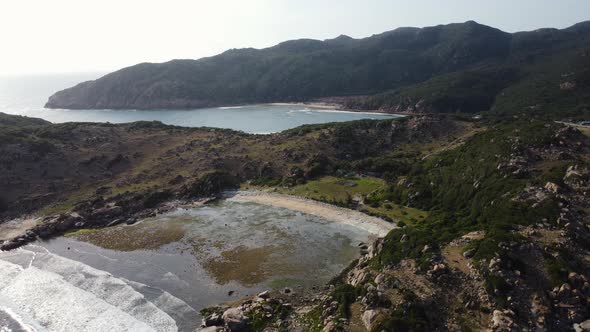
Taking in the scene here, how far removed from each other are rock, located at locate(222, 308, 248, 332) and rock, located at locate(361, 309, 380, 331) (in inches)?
465

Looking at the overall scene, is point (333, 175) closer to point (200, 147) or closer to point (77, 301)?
point (200, 147)

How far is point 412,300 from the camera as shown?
115ft

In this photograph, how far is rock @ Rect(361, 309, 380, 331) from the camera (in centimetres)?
3434

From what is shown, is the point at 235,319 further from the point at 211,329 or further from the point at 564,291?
the point at 564,291

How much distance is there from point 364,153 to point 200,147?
147ft

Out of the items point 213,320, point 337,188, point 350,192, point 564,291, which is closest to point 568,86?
point 337,188

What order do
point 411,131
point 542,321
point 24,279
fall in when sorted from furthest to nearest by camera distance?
point 411,131, point 24,279, point 542,321

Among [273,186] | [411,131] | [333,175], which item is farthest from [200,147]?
[411,131]

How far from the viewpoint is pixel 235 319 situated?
4009 cm

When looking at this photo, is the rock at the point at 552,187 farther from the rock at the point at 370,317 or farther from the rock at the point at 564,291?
the rock at the point at 370,317

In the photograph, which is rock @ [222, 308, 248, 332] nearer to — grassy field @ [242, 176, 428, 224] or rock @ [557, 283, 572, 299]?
rock @ [557, 283, 572, 299]

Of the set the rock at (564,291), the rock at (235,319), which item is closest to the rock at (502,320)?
the rock at (564,291)

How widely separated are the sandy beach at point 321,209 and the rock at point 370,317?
25.5m

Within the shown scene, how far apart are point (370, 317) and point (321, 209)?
38.7 m
